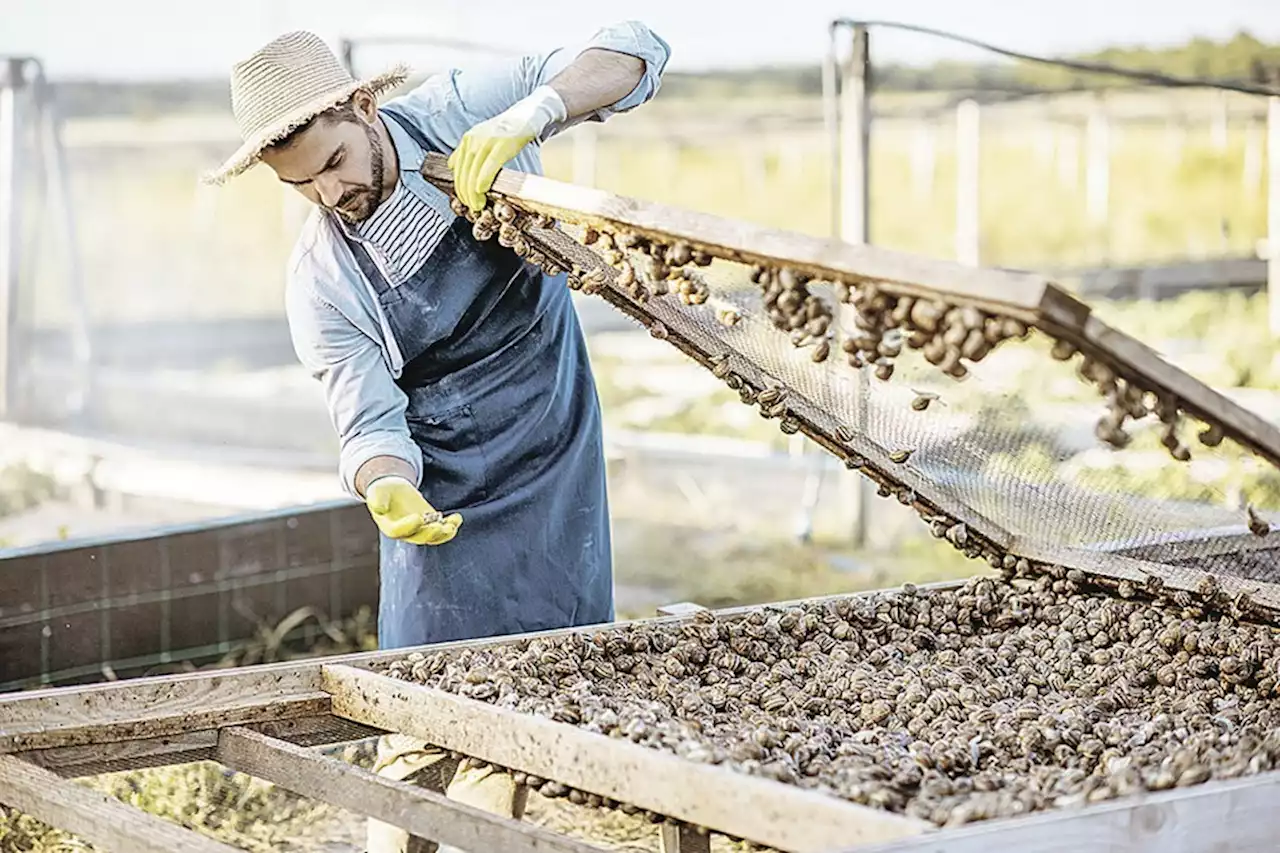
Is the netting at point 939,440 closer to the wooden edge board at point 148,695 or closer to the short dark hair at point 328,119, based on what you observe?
the short dark hair at point 328,119

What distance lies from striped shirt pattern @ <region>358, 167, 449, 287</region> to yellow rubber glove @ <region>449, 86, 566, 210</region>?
174 millimetres

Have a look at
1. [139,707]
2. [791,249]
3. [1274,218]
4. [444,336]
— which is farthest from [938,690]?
[1274,218]

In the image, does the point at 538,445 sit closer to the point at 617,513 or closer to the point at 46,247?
the point at 617,513

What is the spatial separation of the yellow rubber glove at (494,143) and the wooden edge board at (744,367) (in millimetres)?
145

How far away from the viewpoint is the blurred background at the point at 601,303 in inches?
186

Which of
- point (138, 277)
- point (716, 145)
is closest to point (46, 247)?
point (138, 277)

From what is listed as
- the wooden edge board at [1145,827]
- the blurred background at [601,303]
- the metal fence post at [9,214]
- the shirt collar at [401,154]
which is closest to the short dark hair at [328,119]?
the shirt collar at [401,154]

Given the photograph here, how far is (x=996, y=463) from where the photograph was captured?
10.8ft

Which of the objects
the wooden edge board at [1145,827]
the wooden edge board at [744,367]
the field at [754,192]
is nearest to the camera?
the wooden edge board at [1145,827]

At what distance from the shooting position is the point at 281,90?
2.99m

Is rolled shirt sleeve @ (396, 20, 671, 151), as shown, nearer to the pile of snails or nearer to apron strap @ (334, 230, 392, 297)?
apron strap @ (334, 230, 392, 297)

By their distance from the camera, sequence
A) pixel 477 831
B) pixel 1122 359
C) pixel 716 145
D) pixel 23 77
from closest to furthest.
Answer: pixel 1122 359, pixel 477 831, pixel 23 77, pixel 716 145

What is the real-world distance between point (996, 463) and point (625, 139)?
17475 mm

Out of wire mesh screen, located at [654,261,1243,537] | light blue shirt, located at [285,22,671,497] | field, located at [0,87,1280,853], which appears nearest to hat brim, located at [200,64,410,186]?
light blue shirt, located at [285,22,671,497]
